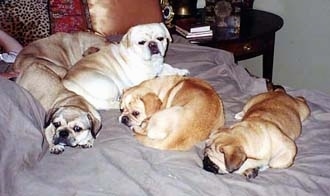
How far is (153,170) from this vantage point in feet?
4.78

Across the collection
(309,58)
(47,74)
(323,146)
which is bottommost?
(309,58)

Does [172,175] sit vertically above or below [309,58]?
above

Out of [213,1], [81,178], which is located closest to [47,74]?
[81,178]

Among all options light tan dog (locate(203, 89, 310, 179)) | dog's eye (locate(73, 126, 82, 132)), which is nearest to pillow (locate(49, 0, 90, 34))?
dog's eye (locate(73, 126, 82, 132))

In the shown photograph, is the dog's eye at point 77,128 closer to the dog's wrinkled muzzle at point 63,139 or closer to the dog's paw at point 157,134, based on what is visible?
the dog's wrinkled muzzle at point 63,139

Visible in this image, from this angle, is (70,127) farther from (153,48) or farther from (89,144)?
(153,48)

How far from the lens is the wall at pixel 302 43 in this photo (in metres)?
3.04

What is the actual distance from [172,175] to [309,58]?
206 centimetres

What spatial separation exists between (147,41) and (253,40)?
37.2 inches

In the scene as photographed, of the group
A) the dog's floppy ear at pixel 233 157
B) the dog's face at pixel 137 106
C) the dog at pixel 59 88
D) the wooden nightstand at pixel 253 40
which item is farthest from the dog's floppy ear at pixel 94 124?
the wooden nightstand at pixel 253 40

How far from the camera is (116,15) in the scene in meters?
2.48

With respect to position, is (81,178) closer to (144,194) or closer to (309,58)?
(144,194)

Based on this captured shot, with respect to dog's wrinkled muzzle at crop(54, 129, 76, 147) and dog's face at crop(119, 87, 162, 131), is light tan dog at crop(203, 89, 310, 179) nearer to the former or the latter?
dog's face at crop(119, 87, 162, 131)

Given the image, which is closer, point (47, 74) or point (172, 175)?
point (172, 175)
